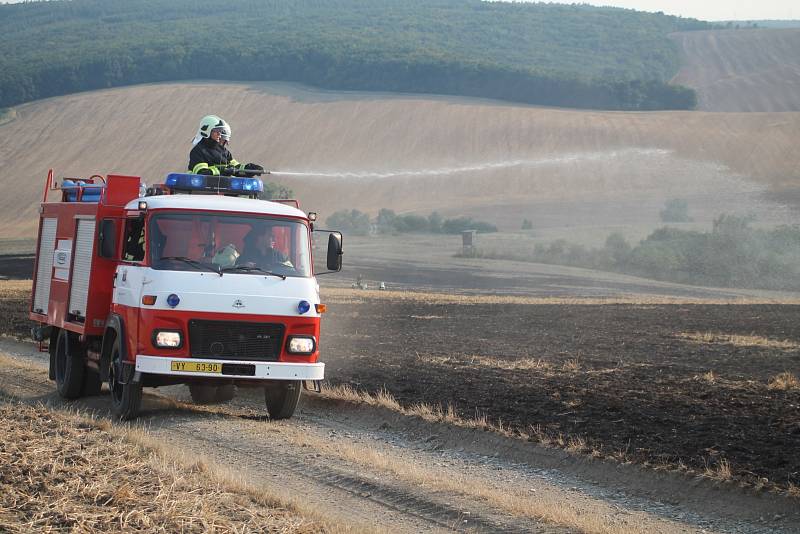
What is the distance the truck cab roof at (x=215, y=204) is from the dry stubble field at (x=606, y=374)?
373 centimetres

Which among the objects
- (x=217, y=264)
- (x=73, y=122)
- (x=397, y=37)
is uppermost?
(x=397, y=37)

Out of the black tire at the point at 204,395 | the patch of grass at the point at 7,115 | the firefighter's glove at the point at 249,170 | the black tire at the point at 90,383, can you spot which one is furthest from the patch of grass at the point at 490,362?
the patch of grass at the point at 7,115

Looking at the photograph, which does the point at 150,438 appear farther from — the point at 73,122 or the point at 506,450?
the point at 73,122

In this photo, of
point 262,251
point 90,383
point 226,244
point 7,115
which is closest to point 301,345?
point 262,251

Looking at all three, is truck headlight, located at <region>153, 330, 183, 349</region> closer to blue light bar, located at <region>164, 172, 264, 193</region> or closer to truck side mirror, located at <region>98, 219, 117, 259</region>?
truck side mirror, located at <region>98, 219, 117, 259</region>

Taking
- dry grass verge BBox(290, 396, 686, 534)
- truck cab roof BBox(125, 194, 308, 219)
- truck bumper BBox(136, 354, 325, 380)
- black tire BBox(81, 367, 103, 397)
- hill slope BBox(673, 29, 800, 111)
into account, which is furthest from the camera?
hill slope BBox(673, 29, 800, 111)

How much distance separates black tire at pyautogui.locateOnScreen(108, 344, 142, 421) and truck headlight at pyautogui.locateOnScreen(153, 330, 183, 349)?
33.1 inches

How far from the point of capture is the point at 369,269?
5969 centimetres

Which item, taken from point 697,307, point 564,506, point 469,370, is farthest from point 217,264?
point 697,307

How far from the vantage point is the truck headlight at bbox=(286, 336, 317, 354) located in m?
14.1

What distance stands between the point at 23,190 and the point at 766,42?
8776 cm

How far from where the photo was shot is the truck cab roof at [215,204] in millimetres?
14281

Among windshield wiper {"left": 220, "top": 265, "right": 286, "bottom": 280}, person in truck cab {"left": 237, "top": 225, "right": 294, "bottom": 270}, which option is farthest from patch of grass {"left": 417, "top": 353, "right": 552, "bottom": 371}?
windshield wiper {"left": 220, "top": 265, "right": 286, "bottom": 280}

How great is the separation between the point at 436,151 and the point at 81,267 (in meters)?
79.9
